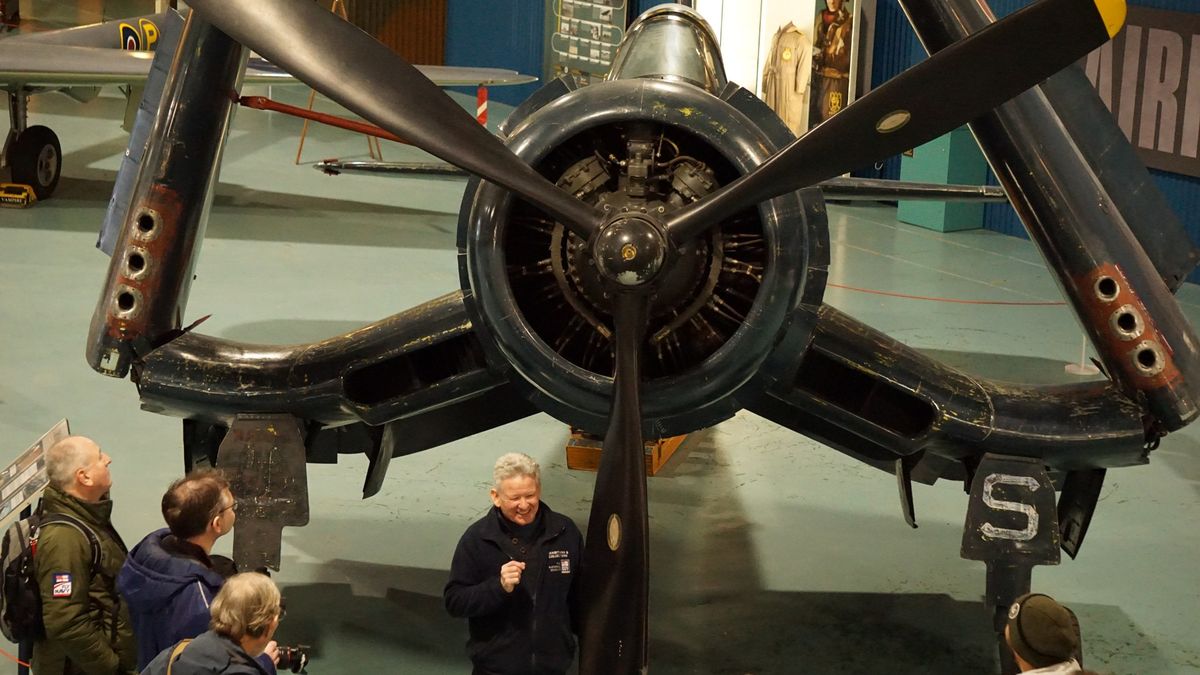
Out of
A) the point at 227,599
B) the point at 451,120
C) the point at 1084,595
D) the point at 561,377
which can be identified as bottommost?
the point at 1084,595

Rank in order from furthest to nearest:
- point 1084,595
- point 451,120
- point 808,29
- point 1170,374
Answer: point 808,29
point 1084,595
point 1170,374
point 451,120

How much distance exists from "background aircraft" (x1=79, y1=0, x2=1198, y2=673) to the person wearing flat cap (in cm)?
136

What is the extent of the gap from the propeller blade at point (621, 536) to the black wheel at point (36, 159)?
11.7 meters

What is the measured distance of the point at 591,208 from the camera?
5.30 m

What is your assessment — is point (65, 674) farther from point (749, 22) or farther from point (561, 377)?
point (749, 22)

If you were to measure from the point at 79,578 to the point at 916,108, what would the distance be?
131 inches

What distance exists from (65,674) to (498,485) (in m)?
1.72

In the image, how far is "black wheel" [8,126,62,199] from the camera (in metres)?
15.3

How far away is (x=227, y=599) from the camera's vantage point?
172 inches

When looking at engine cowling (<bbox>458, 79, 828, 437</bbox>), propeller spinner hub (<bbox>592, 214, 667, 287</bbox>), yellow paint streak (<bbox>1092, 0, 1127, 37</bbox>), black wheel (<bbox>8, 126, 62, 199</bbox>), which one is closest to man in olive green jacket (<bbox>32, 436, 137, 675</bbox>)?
engine cowling (<bbox>458, 79, 828, 437</bbox>)

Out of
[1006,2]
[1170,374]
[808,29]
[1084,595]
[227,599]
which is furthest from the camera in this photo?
[808,29]

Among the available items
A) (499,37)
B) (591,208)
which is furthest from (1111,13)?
(499,37)

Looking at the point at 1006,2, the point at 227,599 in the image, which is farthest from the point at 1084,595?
the point at 1006,2

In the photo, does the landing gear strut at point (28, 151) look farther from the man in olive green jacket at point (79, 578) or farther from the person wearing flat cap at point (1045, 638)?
the person wearing flat cap at point (1045, 638)
